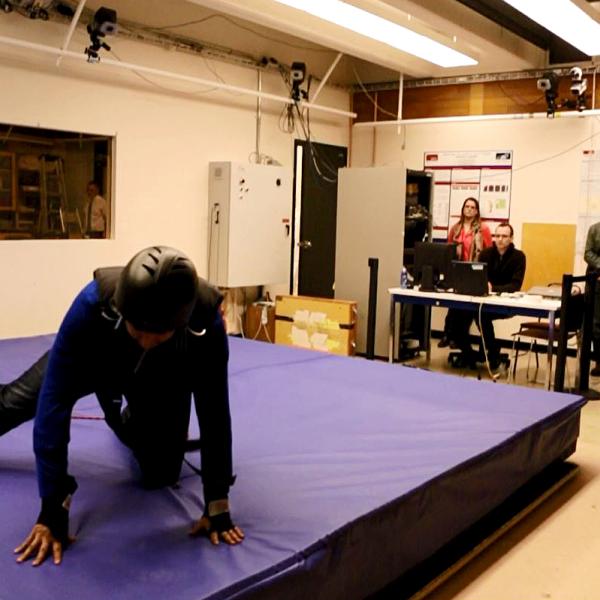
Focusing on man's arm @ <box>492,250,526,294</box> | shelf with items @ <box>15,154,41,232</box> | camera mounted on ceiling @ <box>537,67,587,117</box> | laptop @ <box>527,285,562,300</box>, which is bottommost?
laptop @ <box>527,285,562,300</box>

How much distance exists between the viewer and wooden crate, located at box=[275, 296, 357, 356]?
6500mm

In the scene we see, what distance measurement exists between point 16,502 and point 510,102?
6767 mm

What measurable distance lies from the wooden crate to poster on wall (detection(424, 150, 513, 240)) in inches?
79.6

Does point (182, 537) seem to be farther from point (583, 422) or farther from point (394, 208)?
point (394, 208)

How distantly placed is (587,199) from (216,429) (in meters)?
6.12

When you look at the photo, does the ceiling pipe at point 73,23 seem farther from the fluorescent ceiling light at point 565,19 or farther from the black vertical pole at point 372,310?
the fluorescent ceiling light at point 565,19

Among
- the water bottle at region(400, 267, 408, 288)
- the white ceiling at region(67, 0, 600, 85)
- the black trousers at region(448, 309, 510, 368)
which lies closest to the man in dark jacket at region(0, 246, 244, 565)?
the white ceiling at region(67, 0, 600, 85)

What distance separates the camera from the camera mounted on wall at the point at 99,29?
5.38m

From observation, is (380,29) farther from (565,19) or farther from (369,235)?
(369,235)

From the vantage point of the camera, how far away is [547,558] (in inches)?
120

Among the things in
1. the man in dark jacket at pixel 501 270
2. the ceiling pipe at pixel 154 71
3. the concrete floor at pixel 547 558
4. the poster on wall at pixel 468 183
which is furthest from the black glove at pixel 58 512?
the poster on wall at pixel 468 183

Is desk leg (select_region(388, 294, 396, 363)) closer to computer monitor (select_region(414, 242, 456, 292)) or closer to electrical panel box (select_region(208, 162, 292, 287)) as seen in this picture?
computer monitor (select_region(414, 242, 456, 292))

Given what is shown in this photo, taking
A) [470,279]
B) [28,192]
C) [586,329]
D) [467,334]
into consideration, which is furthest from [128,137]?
[586,329]

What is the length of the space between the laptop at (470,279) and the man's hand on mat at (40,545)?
4.36 metres
